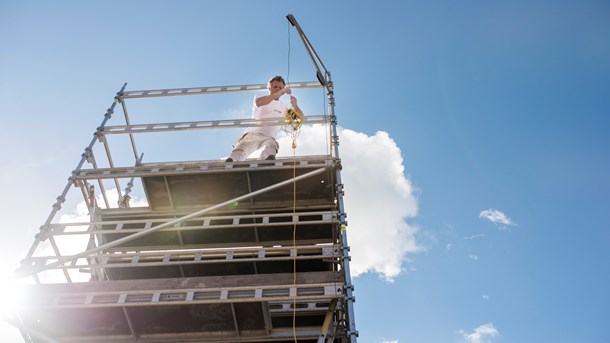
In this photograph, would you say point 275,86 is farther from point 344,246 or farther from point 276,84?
point 344,246

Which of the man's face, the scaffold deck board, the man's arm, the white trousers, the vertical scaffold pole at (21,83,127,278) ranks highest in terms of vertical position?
the man's face

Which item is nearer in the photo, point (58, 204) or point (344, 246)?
point (344, 246)

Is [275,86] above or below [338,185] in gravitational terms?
above

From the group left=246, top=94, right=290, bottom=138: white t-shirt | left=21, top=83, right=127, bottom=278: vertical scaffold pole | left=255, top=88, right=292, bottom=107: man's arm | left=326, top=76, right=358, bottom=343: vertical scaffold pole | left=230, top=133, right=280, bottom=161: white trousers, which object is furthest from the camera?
left=246, top=94, right=290, bottom=138: white t-shirt

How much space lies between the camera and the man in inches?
365

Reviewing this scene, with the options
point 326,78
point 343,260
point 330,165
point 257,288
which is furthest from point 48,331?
point 326,78

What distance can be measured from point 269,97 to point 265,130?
2.33 feet

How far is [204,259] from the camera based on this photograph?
7.52 meters

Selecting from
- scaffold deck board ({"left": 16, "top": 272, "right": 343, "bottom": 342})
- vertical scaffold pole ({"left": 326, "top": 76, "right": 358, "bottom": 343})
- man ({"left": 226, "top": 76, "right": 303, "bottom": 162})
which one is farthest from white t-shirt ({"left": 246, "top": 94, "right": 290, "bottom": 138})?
scaffold deck board ({"left": 16, "top": 272, "right": 343, "bottom": 342})

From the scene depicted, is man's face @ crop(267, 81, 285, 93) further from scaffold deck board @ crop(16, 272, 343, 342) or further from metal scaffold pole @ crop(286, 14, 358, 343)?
scaffold deck board @ crop(16, 272, 343, 342)

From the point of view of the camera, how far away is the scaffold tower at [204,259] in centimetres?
614

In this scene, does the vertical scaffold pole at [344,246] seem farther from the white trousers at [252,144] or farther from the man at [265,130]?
Result: the white trousers at [252,144]

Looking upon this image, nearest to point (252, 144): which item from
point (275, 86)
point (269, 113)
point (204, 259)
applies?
point (269, 113)

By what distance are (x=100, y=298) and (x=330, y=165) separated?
152 inches
